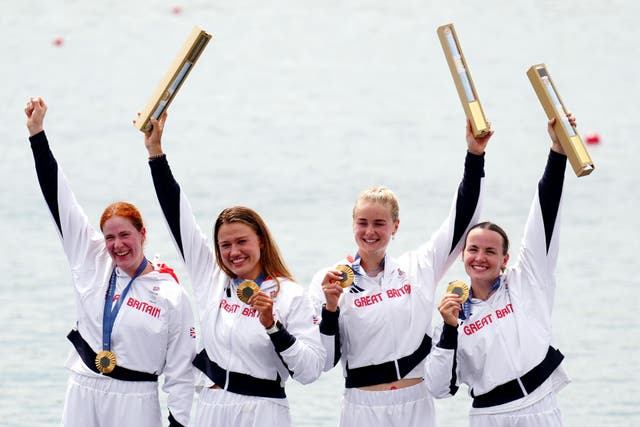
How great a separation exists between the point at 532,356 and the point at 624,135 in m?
13.2

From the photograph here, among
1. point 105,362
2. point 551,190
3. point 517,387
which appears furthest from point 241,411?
point 551,190

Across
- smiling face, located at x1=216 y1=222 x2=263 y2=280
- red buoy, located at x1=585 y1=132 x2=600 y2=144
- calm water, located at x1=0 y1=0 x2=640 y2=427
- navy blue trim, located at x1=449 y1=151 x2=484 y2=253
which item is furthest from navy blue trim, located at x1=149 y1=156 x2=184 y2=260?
red buoy, located at x1=585 y1=132 x2=600 y2=144

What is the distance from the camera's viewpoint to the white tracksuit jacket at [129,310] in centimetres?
618

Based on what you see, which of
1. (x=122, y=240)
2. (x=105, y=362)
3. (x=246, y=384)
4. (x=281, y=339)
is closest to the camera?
(x=281, y=339)

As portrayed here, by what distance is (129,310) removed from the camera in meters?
6.20

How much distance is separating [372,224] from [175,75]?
115 cm

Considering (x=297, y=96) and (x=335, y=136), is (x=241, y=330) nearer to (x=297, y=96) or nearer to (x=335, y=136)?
(x=335, y=136)

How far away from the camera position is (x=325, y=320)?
6051 millimetres

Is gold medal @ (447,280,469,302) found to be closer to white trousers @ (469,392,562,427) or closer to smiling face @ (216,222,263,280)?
white trousers @ (469,392,562,427)

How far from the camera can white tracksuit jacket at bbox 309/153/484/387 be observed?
20.2ft

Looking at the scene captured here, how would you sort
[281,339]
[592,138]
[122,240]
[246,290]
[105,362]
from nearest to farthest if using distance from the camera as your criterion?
1. [281,339]
2. [246,290]
3. [105,362]
4. [122,240]
5. [592,138]

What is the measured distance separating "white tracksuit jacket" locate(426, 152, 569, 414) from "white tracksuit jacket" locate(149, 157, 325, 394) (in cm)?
59

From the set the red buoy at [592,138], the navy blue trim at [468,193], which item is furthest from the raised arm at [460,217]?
the red buoy at [592,138]

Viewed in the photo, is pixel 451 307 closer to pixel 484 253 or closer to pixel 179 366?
pixel 484 253
